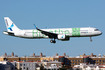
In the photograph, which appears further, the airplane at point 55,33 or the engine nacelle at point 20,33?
the engine nacelle at point 20,33

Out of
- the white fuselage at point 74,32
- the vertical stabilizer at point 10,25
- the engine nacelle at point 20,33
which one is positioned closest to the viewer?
the white fuselage at point 74,32

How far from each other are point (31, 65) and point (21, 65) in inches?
196

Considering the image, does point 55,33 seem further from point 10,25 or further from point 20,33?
point 10,25

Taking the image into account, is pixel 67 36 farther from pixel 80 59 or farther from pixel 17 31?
pixel 80 59

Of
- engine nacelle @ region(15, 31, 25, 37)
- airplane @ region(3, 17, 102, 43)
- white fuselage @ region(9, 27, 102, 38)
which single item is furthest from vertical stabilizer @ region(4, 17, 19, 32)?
white fuselage @ region(9, 27, 102, 38)

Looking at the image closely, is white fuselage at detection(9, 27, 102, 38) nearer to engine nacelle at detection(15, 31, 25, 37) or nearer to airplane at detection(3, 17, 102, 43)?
airplane at detection(3, 17, 102, 43)

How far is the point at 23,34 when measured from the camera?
99.8 metres

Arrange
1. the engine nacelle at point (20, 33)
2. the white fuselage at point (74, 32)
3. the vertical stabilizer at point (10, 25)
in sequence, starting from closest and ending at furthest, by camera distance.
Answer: the white fuselage at point (74, 32)
the engine nacelle at point (20, 33)
the vertical stabilizer at point (10, 25)

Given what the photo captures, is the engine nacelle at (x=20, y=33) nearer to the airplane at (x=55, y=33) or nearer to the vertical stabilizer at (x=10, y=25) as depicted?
the airplane at (x=55, y=33)

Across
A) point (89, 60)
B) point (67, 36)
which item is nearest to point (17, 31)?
point (67, 36)

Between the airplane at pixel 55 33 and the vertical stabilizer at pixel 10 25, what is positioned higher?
the vertical stabilizer at pixel 10 25

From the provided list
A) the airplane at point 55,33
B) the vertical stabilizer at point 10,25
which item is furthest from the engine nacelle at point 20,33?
the vertical stabilizer at point 10,25

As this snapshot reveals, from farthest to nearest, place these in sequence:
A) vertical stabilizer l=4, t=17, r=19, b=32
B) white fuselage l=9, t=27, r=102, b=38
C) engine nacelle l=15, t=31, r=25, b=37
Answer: vertical stabilizer l=4, t=17, r=19, b=32 < engine nacelle l=15, t=31, r=25, b=37 < white fuselage l=9, t=27, r=102, b=38

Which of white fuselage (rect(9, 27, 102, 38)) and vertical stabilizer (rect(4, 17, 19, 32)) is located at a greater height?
vertical stabilizer (rect(4, 17, 19, 32))
